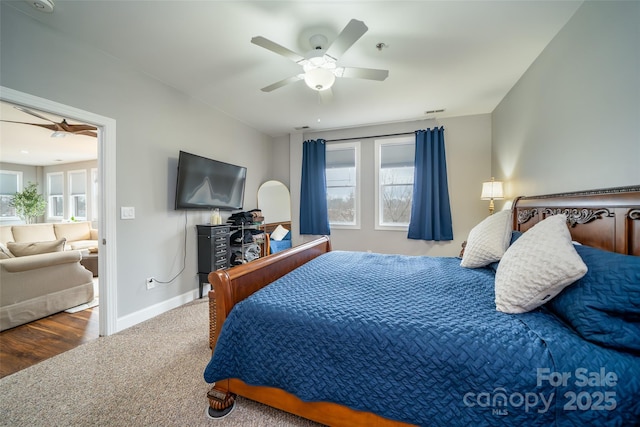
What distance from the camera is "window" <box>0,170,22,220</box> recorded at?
6.57m

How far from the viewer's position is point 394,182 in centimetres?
420

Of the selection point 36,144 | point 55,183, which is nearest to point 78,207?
point 55,183

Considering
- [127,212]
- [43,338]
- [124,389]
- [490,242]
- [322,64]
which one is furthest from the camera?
[127,212]

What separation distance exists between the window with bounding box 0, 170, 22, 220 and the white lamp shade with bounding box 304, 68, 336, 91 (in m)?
9.68

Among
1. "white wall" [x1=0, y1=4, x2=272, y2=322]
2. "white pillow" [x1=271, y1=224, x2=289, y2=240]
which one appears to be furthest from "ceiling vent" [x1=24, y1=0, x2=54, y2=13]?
"white pillow" [x1=271, y1=224, x2=289, y2=240]

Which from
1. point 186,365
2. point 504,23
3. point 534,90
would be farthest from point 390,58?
point 186,365

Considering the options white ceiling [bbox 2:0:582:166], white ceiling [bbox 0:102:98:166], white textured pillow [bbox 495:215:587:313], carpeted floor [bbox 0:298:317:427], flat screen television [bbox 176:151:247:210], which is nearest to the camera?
white textured pillow [bbox 495:215:587:313]

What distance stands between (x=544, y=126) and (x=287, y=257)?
2656 mm

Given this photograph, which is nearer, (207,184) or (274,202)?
(207,184)

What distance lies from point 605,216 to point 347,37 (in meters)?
1.95

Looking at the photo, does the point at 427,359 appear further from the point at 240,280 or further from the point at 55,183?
the point at 55,183

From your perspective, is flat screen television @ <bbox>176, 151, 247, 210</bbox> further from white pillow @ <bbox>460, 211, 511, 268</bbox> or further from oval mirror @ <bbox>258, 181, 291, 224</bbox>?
white pillow @ <bbox>460, 211, 511, 268</bbox>

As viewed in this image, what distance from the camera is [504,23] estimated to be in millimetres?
1895

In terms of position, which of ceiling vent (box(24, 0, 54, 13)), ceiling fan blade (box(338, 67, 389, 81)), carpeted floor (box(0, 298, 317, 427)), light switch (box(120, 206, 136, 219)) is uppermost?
ceiling vent (box(24, 0, 54, 13))
